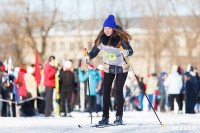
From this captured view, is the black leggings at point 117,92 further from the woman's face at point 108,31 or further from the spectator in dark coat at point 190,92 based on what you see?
the spectator in dark coat at point 190,92

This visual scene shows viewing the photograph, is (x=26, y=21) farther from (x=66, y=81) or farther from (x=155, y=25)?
(x=66, y=81)

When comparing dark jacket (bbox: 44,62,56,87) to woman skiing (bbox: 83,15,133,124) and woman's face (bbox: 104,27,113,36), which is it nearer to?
woman skiing (bbox: 83,15,133,124)

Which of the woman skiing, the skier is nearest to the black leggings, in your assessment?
the woman skiing

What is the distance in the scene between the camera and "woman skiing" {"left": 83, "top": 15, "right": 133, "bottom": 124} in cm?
838

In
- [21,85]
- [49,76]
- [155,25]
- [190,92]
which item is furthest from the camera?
[155,25]

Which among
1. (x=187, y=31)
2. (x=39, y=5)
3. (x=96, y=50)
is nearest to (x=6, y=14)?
(x=39, y=5)

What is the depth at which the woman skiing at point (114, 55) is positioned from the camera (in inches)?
330

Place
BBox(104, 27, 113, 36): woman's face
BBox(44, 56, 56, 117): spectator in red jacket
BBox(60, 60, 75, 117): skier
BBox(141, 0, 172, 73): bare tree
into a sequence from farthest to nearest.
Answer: BBox(141, 0, 172, 73): bare tree < BBox(60, 60, 75, 117): skier < BBox(44, 56, 56, 117): spectator in red jacket < BBox(104, 27, 113, 36): woman's face

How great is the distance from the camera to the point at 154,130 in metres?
7.35

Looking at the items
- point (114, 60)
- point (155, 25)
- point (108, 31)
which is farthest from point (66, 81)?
point (155, 25)

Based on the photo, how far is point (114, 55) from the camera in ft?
27.9

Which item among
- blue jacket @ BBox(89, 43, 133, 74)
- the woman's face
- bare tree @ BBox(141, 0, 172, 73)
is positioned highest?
bare tree @ BBox(141, 0, 172, 73)

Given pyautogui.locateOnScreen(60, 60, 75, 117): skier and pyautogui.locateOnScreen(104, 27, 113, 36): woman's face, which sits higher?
pyautogui.locateOnScreen(104, 27, 113, 36): woman's face

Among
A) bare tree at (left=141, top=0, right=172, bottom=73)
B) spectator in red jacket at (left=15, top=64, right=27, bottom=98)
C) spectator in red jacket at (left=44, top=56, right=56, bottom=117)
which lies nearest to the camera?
spectator in red jacket at (left=44, top=56, right=56, bottom=117)
